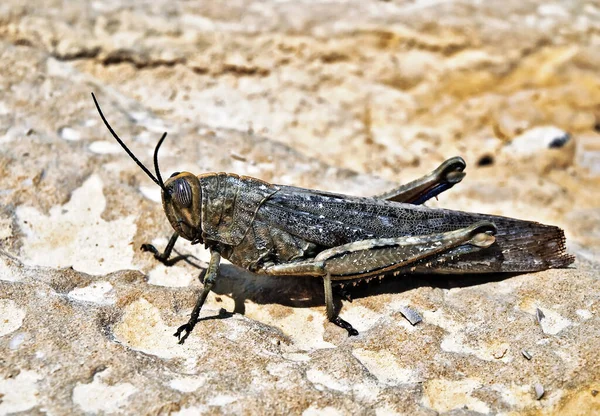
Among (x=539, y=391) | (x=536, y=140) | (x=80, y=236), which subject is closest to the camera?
(x=539, y=391)

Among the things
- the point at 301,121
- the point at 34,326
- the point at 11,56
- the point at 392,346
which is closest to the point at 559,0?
the point at 301,121

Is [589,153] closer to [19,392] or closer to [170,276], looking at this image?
[170,276]

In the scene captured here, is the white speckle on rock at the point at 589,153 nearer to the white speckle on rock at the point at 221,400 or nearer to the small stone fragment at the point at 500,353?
the small stone fragment at the point at 500,353

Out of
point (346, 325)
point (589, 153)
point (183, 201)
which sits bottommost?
point (589, 153)

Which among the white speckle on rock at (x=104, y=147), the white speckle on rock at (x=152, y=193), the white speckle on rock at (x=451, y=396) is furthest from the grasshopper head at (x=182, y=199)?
the white speckle on rock at (x=451, y=396)

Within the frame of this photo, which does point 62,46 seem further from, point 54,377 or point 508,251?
point 508,251

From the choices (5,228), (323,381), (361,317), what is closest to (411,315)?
(361,317)
